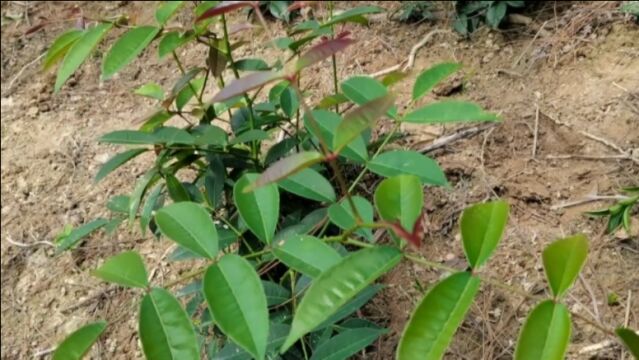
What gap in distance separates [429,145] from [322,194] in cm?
53

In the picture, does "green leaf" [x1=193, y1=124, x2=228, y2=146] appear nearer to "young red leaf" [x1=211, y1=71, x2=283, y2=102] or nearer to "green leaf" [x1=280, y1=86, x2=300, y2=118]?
"green leaf" [x1=280, y1=86, x2=300, y2=118]

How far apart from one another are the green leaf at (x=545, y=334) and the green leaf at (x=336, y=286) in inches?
7.0

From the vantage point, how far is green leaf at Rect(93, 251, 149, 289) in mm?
989

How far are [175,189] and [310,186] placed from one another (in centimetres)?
32

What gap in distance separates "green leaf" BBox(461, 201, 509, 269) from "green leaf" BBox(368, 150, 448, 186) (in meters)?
0.30

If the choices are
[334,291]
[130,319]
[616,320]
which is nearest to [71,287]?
[130,319]

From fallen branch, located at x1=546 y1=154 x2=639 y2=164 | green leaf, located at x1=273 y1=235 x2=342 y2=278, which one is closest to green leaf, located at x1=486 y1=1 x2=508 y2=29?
fallen branch, located at x1=546 y1=154 x2=639 y2=164

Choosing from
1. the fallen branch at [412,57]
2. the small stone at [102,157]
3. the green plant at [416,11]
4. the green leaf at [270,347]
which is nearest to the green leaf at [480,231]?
the green leaf at [270,347]

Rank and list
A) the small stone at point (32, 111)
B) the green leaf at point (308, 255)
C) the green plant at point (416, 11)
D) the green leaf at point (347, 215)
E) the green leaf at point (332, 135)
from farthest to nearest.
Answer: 1. the small stone at point (32, 111)
2. the green plant at point (416, 11)
3. the green leaf at point (332, 135)
4. the green leaf at point (347, 215)
5. the green leaf at point (308, 255)

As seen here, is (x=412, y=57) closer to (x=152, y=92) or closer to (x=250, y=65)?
(x=250, y=65)

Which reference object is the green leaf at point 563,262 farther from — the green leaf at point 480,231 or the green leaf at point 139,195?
the green leaf at point 139,195

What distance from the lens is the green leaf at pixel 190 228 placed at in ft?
3.42

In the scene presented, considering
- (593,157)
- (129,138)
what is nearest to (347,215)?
(129,138)

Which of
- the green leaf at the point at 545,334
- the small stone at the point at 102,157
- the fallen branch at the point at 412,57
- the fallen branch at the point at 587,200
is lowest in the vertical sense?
the small stone at the point at 102,157
